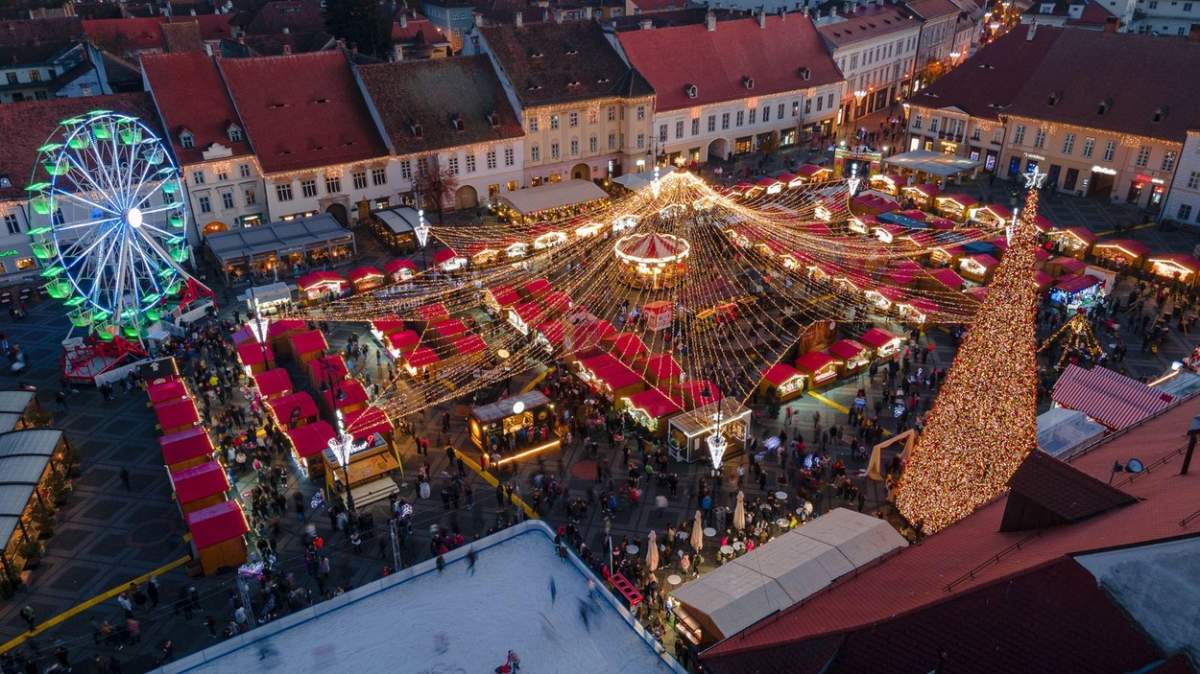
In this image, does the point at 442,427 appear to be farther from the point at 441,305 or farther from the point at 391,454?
the point at 441,305

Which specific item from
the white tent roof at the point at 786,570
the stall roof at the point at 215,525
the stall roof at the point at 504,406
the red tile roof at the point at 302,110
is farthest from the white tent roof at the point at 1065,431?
the red tile roof at the point at 302,110

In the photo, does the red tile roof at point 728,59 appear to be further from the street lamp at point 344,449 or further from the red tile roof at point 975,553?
the red tile roof at point 975,553

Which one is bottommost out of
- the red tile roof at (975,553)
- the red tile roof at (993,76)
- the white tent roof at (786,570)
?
the white tent roof at (786,570)

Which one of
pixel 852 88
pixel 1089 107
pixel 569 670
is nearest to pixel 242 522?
pixel 569 670

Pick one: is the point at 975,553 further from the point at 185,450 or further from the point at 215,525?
the point at 185,450

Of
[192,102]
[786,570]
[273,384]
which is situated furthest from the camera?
[192,102]

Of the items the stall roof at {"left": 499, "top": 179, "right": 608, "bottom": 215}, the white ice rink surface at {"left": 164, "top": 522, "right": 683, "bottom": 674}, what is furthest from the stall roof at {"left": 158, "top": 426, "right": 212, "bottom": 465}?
the stall roof at {"left": 499, "top": 179, "right": 608, "bottom": 215}

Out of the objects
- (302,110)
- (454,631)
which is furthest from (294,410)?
(302,110)

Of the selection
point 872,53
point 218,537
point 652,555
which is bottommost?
point 652,555
